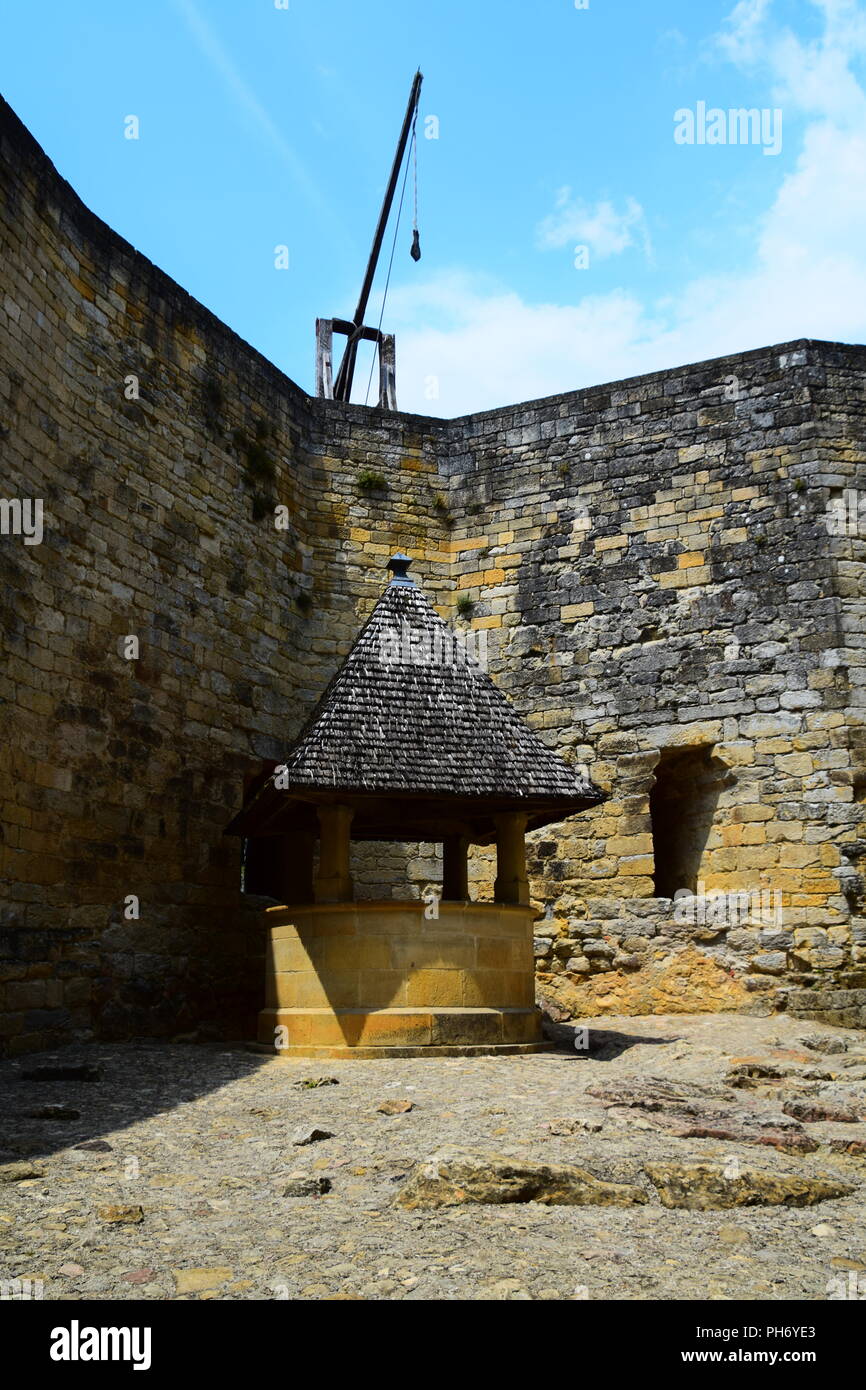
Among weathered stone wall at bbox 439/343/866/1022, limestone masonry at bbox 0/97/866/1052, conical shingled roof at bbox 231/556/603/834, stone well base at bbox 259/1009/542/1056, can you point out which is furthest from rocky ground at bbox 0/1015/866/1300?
weathered stone wall at bbox 439/343/866/1022

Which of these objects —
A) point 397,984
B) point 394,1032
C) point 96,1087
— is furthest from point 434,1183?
point 397,984

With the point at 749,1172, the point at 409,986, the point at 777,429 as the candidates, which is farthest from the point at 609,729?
the point at 749,1172

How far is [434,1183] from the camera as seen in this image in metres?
4.17

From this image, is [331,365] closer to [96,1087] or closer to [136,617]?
[136,617]

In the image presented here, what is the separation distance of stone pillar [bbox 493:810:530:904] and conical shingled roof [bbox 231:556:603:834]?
285mm

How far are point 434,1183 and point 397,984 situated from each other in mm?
3718

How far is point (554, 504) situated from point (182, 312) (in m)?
4.35

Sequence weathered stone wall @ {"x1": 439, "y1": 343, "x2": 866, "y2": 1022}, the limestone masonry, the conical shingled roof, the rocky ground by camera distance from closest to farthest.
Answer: the rocky ground → the conical shingled roof → the limestone masonry → weathered stone wall @ {"x1": 439, "y1": 343, "x2": 866, "y2": 1022}

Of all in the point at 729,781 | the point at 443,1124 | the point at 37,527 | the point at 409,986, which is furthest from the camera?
the point at 729,781

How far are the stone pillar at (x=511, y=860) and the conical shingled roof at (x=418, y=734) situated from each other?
285mm

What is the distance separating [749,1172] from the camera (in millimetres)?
4398

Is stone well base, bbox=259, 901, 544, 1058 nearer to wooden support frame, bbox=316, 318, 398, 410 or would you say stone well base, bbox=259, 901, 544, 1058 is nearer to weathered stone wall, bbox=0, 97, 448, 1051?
weathered stone wall, bbox=0, 97, 448, 1051

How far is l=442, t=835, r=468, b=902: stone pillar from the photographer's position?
9.80 meters

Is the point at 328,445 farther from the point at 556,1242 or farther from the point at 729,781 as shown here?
the point at 556,1242
